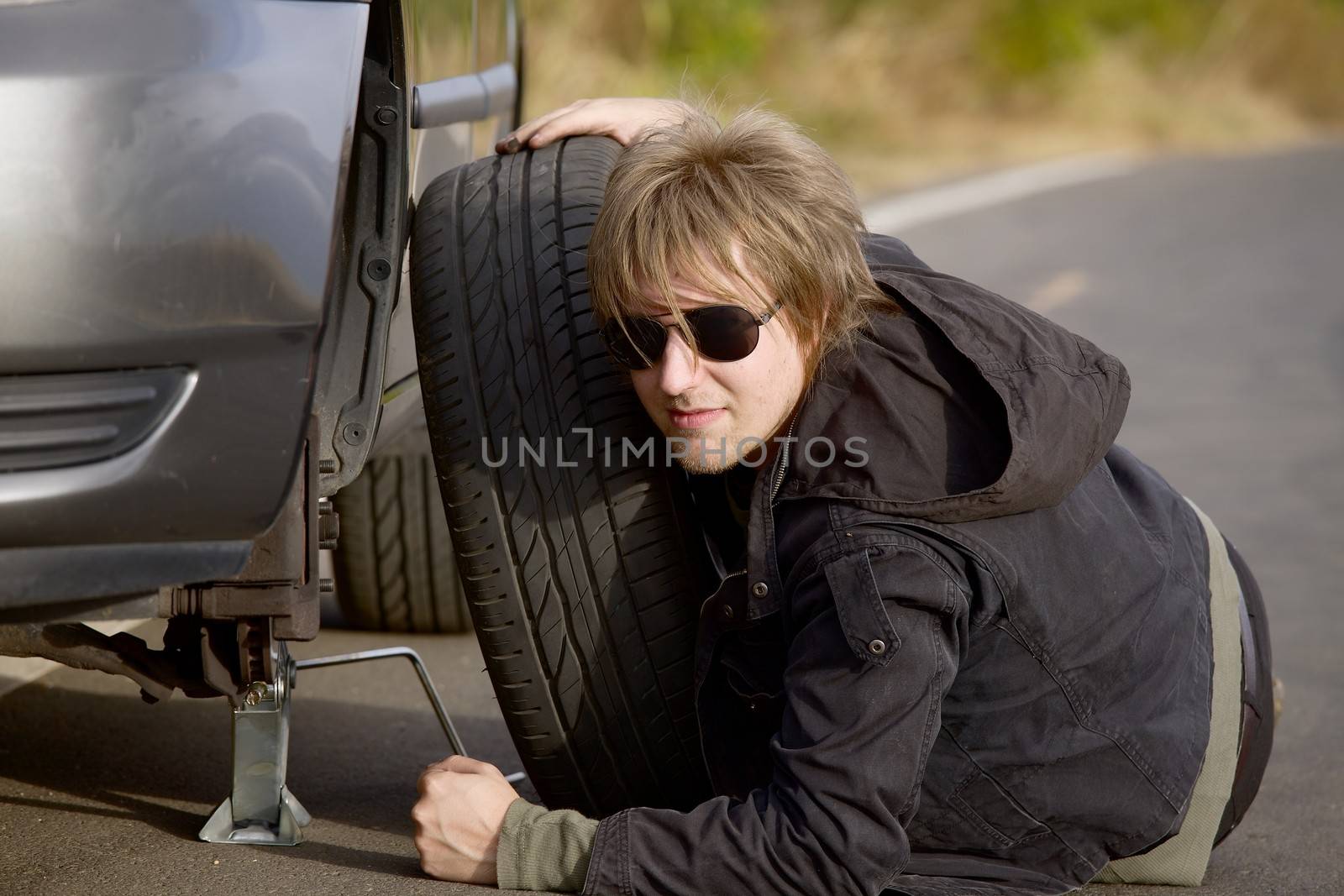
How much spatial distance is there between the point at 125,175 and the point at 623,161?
2.58 ft

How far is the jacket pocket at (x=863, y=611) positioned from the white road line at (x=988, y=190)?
895 cm

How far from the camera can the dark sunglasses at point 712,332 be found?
7.23ft

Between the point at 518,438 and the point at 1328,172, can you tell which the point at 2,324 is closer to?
the point at 518,438

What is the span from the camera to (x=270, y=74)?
6.27 ft

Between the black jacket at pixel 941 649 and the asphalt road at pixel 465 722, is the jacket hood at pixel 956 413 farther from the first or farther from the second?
the asphalt road at pixel 465 722

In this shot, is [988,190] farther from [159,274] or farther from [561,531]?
[159,274]

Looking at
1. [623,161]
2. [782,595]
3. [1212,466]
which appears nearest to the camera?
[782,595]

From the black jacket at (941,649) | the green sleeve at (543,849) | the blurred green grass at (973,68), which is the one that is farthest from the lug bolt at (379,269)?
the blurred green grass at (973,68)

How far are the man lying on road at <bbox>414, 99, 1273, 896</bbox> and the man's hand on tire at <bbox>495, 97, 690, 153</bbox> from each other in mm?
457

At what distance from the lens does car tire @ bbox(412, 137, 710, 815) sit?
2434 mm

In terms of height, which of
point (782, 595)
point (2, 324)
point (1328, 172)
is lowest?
point (1328, 172)

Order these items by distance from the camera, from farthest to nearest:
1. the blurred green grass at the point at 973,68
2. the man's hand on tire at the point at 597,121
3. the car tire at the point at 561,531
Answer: the blurred green grass at the point at 973,68
the man's hand on tire at the point at 597,121
the car tire at the point at 561,531

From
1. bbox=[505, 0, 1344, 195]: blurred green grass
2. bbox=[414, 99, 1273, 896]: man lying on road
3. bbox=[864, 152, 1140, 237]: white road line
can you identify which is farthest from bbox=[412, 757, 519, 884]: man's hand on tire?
bbox=[505, 0, 1344, 195]: blurred green grass

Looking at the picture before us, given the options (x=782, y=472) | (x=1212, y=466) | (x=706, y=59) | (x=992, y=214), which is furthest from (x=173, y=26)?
(x=706, y=59)
